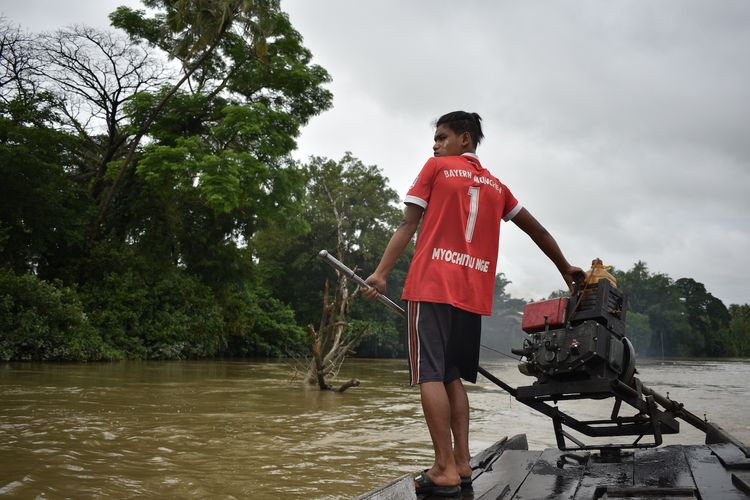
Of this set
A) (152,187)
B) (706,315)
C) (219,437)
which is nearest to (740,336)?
(706,315)

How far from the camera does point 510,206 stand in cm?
341

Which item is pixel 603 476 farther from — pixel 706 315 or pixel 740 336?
pixel 740 336

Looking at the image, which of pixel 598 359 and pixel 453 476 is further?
pixel 598 359

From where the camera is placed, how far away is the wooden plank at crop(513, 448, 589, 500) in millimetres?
2672

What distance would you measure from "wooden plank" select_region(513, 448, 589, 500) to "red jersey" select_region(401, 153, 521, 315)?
2.68 ft

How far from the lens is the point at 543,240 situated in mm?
3602

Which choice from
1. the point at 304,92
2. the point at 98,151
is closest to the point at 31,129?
the point at 98,151

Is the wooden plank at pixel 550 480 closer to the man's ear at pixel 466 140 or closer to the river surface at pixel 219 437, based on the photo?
the river surface at pixel 219 437

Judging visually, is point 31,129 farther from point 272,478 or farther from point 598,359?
point 598,359

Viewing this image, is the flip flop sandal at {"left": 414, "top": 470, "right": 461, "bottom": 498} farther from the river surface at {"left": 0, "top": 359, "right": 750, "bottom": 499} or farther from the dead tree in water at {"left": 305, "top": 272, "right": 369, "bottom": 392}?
the dead tree in water at {"left": 305, "top": 272, "right": 369, "bottom": 392}

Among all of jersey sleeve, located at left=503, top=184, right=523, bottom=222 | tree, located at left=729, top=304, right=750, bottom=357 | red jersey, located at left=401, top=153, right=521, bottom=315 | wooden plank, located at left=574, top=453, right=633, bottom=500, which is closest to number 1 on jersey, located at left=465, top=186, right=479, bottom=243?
red jersey, located at left=401, top=153, right=521, bottom=315

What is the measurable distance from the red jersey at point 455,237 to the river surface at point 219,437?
5.87 ft

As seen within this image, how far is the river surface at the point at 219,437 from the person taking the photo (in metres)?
4.21

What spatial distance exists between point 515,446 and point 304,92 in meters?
23.1
